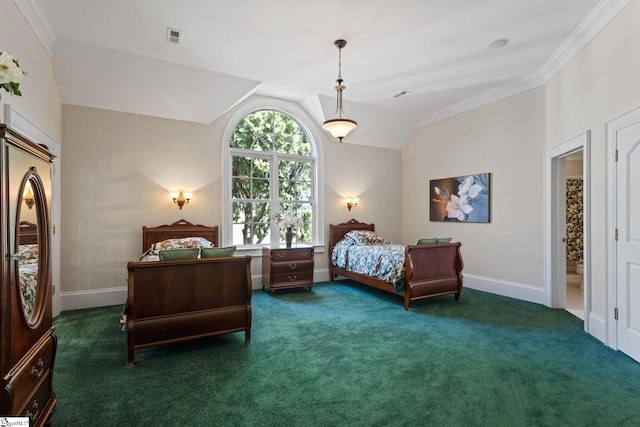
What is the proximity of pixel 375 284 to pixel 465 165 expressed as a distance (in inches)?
106

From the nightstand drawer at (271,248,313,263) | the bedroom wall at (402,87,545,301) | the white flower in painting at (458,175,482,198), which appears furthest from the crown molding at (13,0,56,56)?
the white flower in painting at (458,175,482,198)

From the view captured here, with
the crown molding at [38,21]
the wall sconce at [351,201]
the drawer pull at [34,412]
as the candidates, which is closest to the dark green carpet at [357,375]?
the drawer pull at [34,412]

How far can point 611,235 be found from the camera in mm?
3002

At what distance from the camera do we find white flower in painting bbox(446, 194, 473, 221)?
5.48 metres

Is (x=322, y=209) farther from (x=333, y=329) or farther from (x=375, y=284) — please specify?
(x=333, y=329)

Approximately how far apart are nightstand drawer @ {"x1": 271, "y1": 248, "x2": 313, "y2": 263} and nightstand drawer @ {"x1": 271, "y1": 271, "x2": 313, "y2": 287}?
25 cm

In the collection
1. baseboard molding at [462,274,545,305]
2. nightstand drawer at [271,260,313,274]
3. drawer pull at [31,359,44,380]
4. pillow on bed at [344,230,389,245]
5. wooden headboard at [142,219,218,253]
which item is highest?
wooden headboard at [142,219,218,253]

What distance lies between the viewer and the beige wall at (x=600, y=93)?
2771 millimetres

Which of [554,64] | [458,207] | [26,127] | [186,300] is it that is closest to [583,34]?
[554,64]

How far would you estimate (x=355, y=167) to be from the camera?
6.36 m

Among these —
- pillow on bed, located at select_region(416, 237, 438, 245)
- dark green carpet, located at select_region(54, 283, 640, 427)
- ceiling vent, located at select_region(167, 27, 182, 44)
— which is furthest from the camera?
pillow on bed, located at select_region(416, 237, 438, 245)

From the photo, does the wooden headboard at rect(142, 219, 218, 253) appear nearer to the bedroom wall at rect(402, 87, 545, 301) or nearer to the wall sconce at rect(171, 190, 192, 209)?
the wall sconce at rect(171, 190, 192, 209)

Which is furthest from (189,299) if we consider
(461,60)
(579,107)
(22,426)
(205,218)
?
(579,107)

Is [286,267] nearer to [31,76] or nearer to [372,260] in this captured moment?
[372,260]
